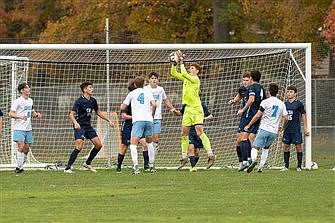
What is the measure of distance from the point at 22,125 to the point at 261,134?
189 inches

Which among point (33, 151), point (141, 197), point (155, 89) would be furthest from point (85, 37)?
point (141, 197)

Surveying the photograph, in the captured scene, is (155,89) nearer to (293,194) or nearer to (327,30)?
(293,194)

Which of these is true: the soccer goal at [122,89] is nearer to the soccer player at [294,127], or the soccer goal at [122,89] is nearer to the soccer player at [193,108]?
the soccer player at [294,127]

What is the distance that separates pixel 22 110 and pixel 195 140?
3475 mm

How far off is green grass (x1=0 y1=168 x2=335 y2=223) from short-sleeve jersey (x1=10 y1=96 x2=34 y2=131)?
149 centimetres

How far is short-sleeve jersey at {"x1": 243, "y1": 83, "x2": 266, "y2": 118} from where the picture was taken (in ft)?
71.6

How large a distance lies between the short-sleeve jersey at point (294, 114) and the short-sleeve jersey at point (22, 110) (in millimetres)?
5153

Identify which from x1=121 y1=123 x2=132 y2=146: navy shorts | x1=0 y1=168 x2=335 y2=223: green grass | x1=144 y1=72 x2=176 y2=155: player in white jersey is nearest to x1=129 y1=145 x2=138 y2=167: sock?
x1=0 y1=168 x2=335 y2=223: green grass

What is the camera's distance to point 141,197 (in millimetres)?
15703

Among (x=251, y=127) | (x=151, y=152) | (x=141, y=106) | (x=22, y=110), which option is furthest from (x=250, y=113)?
(x=22, y=110)

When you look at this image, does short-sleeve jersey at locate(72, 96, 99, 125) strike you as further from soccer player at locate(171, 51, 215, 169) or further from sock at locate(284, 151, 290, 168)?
sock at locate(284, 151, 290, 168)

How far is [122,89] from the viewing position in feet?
86.6

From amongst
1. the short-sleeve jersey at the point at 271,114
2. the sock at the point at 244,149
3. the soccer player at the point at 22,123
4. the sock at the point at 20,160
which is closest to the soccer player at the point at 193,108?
the sock at the point at 244,149

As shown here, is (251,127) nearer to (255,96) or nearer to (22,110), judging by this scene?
(255,96)
